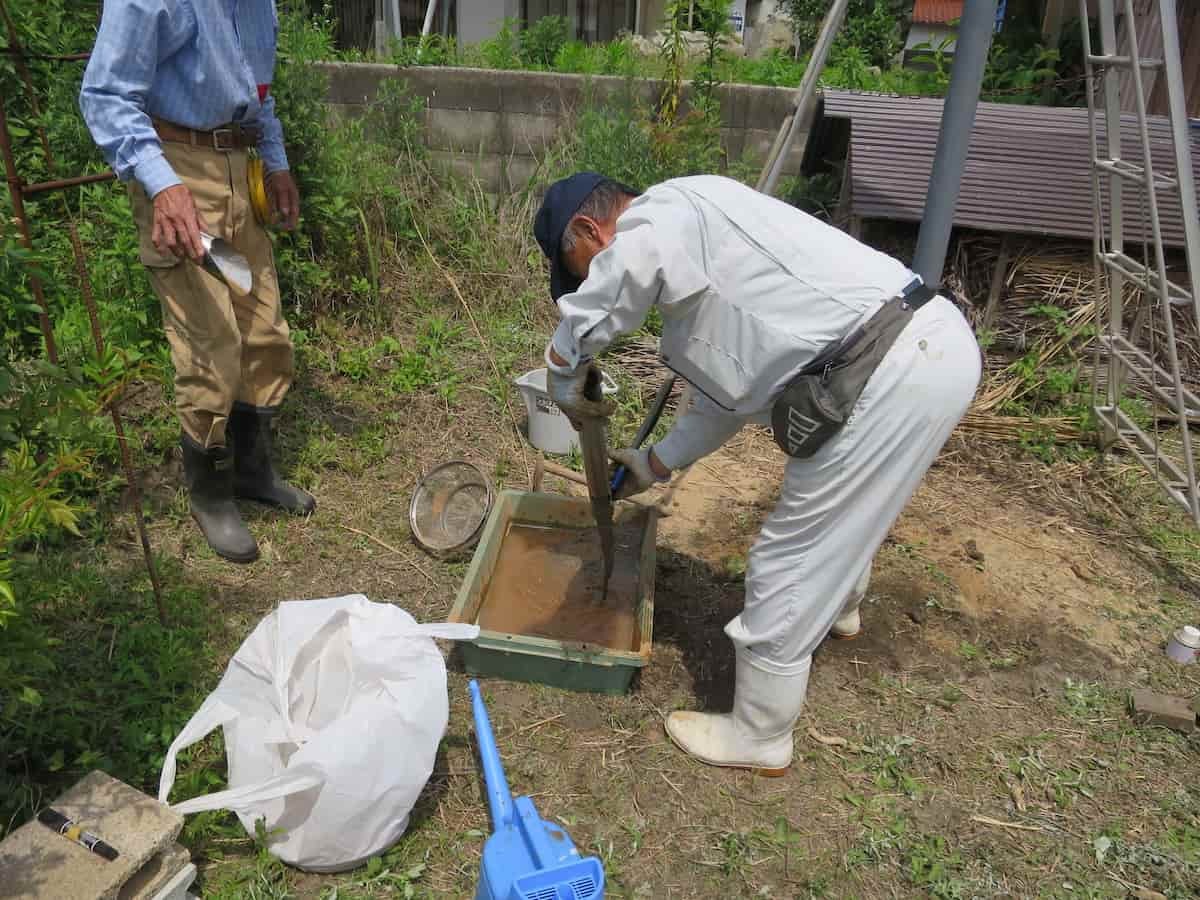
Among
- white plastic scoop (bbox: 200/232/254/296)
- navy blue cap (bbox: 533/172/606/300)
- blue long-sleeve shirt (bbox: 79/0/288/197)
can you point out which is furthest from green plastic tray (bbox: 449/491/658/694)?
blue long-sleeve shirt (bbox: 79/0/288/197)

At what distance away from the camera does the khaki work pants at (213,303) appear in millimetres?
2973

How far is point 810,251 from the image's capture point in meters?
2.12

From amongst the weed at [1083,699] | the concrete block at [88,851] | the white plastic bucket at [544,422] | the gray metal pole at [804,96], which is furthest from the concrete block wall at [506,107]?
the concrete block at [88,851]

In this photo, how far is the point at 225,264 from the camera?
2.94 metres

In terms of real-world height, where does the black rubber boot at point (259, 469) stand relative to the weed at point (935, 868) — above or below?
above

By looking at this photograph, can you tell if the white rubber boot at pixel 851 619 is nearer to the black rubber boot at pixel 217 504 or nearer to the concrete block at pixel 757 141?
the black rubber boot at pixel 217 504

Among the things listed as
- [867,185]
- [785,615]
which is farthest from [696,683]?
[867,185]

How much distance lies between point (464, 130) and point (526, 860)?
5.37m

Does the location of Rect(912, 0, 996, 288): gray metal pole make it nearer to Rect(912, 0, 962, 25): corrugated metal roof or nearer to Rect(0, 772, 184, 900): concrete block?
Rect(0, 772, 184, 900): concrete block

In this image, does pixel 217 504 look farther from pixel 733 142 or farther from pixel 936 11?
pixel 936 11

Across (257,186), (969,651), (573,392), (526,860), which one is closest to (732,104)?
(257,186)

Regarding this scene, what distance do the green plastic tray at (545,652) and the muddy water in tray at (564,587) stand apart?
9cm

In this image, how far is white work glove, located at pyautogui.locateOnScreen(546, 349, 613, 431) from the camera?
2324 millimetres

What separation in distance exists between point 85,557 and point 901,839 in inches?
123
